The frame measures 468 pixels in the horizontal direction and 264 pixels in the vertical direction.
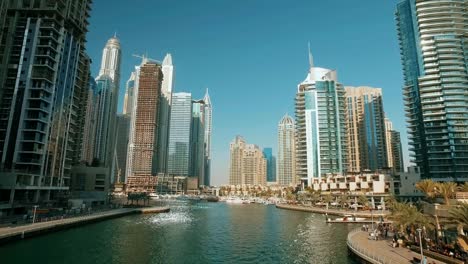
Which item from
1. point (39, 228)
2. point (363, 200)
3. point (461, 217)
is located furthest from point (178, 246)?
point (363, 200)

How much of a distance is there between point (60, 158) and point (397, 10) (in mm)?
202831

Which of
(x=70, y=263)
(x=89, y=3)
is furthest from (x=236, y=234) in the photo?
(x=89, y=3)

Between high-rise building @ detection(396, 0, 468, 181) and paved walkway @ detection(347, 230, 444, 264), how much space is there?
132 metres

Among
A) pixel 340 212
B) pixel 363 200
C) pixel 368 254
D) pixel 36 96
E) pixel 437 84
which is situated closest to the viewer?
pixel 368 254

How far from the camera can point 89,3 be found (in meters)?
155

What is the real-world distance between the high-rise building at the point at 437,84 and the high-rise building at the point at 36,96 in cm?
17688

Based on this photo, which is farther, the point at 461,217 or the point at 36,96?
the point at 36,96

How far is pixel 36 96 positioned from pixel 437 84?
624ft

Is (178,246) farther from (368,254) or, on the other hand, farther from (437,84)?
(437,84)

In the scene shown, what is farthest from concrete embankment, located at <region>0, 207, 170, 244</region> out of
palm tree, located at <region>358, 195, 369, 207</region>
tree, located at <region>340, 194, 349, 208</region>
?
palm tree, located at <region>358, 195, 369, 207</region>

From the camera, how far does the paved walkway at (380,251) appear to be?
42656mm

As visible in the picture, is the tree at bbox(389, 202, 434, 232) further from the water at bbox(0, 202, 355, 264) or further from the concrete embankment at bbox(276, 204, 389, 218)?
the concrete embankment at bbox(276, 204, 389, 218)

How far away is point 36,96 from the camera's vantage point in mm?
118812

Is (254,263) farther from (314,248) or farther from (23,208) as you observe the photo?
(23,208)
